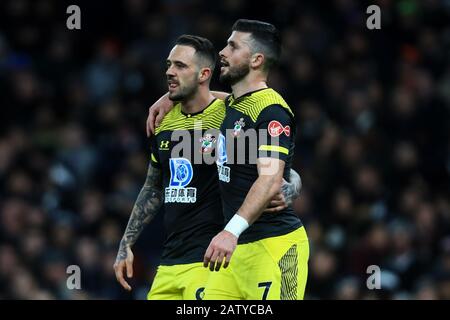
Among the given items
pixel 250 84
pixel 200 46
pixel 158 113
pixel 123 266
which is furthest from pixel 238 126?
pixel 123 266

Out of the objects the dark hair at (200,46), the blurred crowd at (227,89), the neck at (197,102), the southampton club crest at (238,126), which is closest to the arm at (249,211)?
the southampton club crest at (238,126)

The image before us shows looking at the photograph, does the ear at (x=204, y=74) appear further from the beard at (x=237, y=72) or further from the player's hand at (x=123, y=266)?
the player's hand at (x=123, y=266)

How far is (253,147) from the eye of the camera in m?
6.89

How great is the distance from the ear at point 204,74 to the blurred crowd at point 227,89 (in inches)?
156

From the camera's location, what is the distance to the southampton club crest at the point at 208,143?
7.50 metres

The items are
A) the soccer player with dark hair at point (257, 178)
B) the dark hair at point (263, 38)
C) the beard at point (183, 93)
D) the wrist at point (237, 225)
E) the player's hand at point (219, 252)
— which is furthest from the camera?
the beard at point (183, 93)

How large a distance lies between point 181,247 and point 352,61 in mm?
7076

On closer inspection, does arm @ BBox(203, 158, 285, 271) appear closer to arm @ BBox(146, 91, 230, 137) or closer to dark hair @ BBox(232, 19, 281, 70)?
dark hair @ BBox(232, 19, 281, 70)

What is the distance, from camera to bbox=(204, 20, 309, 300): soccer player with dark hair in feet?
22.2

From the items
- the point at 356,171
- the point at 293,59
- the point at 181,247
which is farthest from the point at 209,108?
the point at 293,59

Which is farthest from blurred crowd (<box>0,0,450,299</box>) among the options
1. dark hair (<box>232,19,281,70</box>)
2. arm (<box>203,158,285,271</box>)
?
arm (<box>203,158,285,271</box>)

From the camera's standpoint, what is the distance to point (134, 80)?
14.2 meters

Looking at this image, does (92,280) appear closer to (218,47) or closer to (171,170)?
(218,47)

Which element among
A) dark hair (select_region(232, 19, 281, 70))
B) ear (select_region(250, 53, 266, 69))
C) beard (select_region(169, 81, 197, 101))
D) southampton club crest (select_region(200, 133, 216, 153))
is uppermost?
dark hair (select_region(232, 19, 281, 70))
